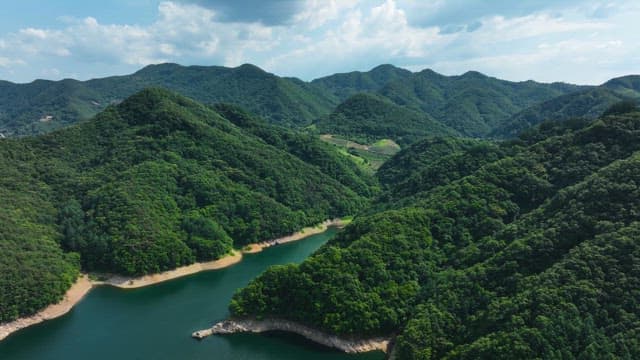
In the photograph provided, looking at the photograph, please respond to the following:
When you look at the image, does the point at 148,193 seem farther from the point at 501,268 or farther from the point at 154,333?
the point at 501,268

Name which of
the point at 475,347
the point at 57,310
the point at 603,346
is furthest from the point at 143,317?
the point at 603,346

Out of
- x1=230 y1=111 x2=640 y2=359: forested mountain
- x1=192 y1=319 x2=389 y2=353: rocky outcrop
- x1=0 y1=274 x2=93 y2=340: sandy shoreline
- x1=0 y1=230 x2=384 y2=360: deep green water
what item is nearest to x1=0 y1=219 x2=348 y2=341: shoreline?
x1=0 y1=274 x2=93 y2=340: sandy shoreline

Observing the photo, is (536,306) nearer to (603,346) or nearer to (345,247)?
(603,346)

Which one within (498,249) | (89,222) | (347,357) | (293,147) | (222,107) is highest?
(222,107)

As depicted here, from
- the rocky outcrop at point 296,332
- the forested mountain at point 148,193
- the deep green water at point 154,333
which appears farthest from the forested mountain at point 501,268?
the forested mountain at point 148,193

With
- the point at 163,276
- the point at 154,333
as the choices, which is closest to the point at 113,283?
the point at 163,276
